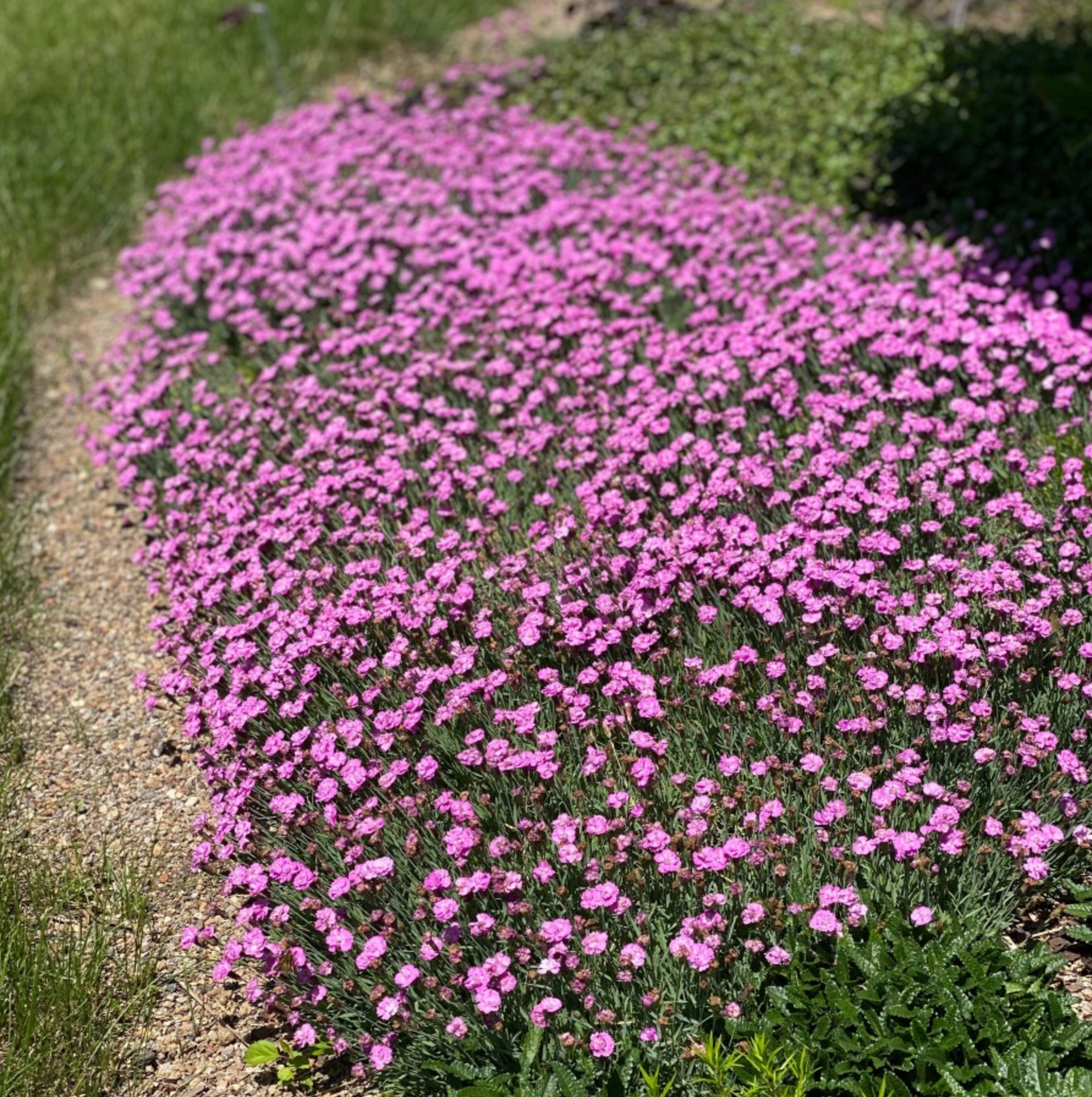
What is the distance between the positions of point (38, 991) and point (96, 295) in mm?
5815

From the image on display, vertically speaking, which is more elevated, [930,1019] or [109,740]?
[109,740]

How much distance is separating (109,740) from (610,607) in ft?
7.15

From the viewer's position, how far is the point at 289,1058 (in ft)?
11.3

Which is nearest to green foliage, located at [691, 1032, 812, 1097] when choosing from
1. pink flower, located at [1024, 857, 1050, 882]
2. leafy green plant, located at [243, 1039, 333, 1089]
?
pink flower, located at [1024, 857, 1050, 882]

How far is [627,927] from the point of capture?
10.6ft

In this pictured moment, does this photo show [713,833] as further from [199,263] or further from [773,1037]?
[199,263]

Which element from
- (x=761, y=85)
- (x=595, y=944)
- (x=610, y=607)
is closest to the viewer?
(x=595, y=944)

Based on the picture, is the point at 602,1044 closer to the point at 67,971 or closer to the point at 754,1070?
the point at 754,1070

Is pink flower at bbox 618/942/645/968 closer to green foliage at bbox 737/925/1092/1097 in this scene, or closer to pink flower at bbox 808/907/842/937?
green foliage at bbox 737/925/1092/1097

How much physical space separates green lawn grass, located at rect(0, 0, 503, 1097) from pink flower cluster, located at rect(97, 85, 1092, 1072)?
47cm

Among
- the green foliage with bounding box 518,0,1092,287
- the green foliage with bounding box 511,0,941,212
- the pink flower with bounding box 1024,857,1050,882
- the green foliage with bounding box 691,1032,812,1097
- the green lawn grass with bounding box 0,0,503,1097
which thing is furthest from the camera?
the green foliage with bounding box 511,0,941,212

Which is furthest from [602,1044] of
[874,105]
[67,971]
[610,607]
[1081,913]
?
[874,105]

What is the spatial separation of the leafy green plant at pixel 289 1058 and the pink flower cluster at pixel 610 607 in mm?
78

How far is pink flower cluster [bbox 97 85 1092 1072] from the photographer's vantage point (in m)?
3.30
